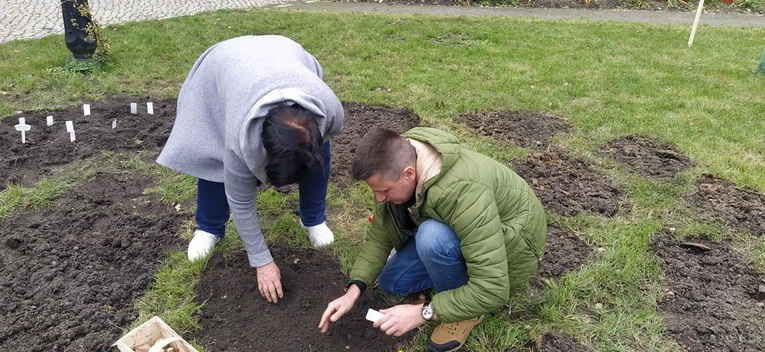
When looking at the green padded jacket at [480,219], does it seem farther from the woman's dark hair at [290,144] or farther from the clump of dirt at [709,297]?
the clump of dirt at [709,297]

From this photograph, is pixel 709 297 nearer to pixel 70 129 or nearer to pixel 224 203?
pixel 224 203

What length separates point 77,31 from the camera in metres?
5.59

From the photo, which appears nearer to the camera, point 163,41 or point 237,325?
point 237,325

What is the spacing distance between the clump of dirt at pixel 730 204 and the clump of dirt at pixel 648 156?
0.71 ft

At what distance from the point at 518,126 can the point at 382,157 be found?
115 inches

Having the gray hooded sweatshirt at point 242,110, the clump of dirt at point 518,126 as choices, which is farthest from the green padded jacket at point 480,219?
the clump of dirt at point 518,126

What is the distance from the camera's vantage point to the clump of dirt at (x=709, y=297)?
2451 mm

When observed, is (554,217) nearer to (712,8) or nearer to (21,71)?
(21,71)

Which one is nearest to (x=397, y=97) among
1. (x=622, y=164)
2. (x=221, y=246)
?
(x=622, y=164)

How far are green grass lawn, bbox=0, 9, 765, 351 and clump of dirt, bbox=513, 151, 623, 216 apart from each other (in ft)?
0.40

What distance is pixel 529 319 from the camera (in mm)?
2553

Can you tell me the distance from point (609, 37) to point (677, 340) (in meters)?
6.10

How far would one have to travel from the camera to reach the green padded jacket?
6.39 feet

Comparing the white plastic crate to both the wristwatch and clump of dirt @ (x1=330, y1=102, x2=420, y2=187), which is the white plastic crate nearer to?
the wristwatch
